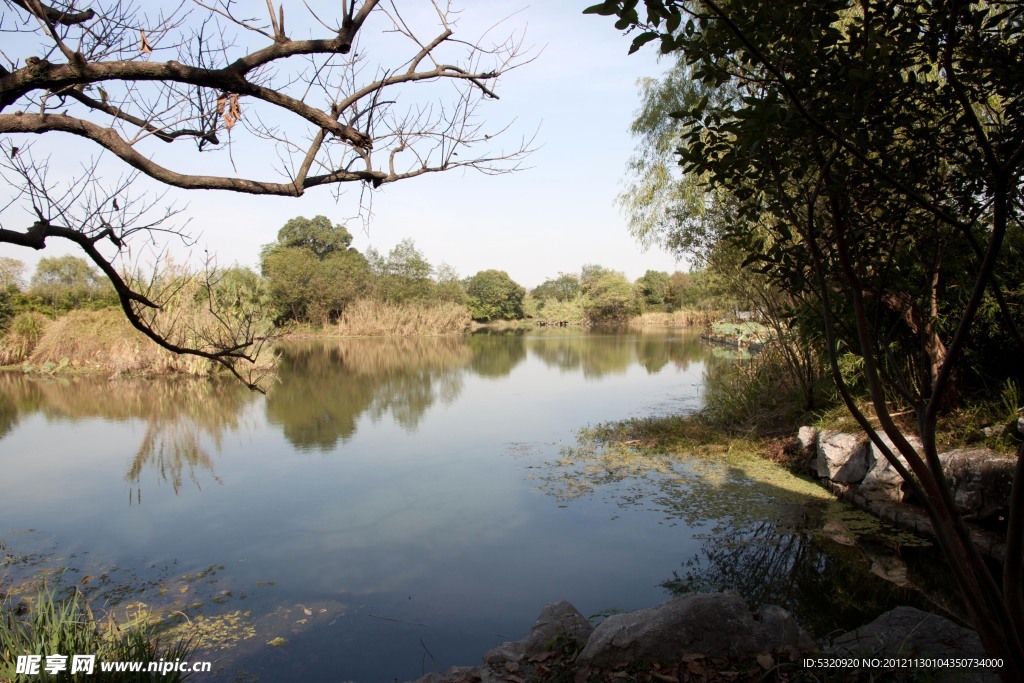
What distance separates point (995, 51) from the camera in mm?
2123

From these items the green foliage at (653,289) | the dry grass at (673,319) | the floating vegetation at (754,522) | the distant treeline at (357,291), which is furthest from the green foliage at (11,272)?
the green foliage at (653,289)

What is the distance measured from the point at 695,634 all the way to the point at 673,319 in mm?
43953

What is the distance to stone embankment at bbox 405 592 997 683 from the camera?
8.78ft

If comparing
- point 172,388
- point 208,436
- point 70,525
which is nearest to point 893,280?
point 70,525

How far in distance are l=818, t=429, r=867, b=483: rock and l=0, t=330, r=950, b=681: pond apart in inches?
12.3

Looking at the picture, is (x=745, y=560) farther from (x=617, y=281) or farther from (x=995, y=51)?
(x=617, y=281)

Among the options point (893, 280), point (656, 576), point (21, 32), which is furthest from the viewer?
point (656, 576)

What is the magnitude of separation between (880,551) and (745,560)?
0.99 meters

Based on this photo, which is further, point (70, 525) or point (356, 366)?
point (356, 366)

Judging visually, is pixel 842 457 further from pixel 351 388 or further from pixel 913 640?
pixel 351 388

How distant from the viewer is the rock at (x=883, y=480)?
5.50 meters

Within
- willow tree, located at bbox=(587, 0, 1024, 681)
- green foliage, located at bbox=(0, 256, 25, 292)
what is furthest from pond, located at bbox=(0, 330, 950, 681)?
green foliage, located at bbox=(0, 256, 25, 292)

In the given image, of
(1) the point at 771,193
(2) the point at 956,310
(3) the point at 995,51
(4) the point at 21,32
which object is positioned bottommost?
(2) the point at 956,310

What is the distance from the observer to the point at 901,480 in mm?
5488
